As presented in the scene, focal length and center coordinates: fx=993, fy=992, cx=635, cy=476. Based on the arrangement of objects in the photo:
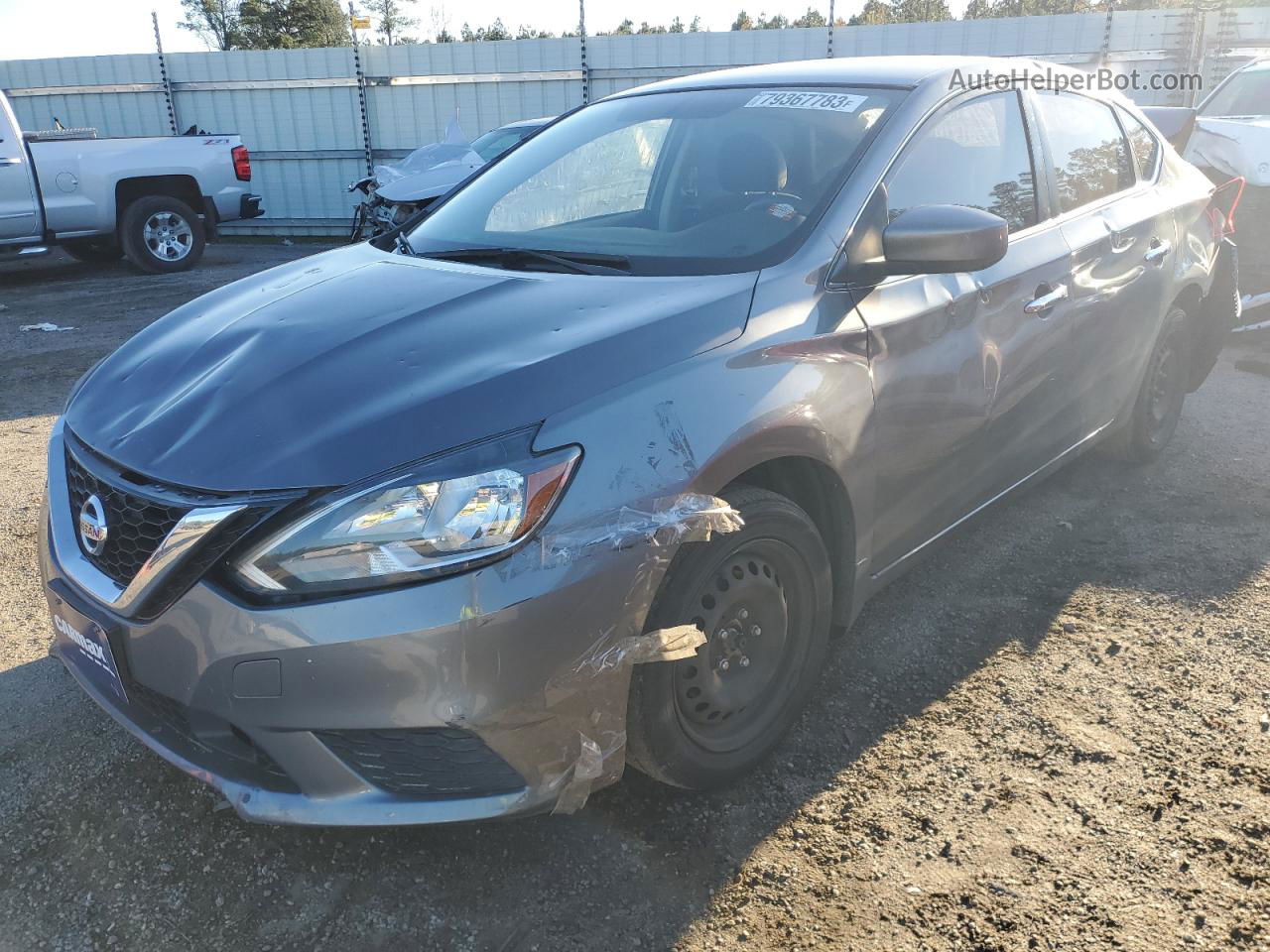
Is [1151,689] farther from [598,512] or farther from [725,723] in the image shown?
[598,512]

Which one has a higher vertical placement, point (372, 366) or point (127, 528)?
point (372, 366)

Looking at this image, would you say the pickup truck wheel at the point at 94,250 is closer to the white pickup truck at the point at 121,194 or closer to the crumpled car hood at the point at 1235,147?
the white pickup truck at the point at 121,194

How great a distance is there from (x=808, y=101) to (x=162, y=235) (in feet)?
33.3

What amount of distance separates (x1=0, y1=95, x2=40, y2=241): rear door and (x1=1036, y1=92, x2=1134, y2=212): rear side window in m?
10.0

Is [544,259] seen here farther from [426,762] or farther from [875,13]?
[875,13]

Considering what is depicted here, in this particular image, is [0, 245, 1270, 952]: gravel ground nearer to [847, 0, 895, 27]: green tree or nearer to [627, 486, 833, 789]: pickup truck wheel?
[627, 486, 833, 789]: pickup truck wheel

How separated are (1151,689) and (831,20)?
1261 centimetres

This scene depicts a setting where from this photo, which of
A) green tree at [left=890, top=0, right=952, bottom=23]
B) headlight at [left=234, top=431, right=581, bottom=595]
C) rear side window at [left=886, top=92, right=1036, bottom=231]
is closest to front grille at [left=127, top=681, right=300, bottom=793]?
headlight at [left=234, top=431, right=581, bottom=595]

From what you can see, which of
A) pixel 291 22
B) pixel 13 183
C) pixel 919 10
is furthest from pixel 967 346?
pixel 919 10

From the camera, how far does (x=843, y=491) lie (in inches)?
A: 96.6

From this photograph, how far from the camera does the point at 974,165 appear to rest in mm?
3029

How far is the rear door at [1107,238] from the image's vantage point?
3.39 meters

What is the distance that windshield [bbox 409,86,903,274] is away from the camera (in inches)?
102

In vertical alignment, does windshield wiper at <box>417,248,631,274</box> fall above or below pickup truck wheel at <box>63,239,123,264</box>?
above
